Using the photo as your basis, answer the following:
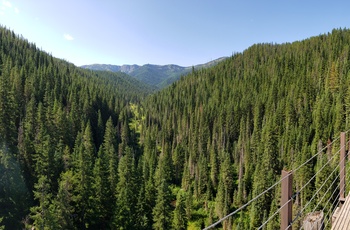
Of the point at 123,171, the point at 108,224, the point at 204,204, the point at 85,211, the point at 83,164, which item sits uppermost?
the point at 83,164

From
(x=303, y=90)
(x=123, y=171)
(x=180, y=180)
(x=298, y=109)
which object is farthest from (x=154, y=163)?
(x=303, y=90)

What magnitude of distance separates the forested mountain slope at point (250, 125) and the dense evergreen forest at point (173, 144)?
52 cm

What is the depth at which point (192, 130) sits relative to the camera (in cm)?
11156

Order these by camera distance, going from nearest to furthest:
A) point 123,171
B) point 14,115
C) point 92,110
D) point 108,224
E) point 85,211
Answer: point 85,211, point 108,224, point 123,171, point 14,115, point 92,110

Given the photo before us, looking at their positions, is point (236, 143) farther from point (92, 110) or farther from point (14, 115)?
point (14, 115)

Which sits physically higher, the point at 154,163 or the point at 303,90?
the point at 303,90

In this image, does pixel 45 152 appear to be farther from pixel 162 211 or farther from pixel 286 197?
pixel 286 197

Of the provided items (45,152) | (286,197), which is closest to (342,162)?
(286,197)

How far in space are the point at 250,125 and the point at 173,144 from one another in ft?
112

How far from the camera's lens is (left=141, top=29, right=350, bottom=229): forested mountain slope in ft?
222

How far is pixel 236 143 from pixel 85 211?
223ft

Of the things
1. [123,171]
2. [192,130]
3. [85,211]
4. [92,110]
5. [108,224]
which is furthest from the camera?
[192,130]

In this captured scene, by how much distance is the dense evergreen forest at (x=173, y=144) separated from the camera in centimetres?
4656

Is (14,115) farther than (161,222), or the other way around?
(14,115)
